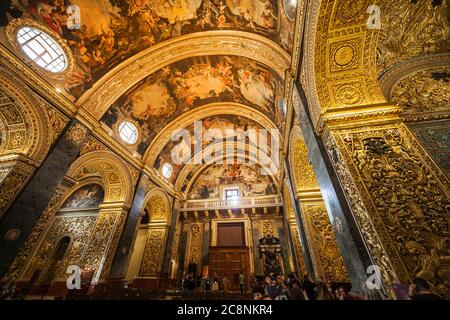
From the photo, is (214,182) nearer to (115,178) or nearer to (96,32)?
(115,178)

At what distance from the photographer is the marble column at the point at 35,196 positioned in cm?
447

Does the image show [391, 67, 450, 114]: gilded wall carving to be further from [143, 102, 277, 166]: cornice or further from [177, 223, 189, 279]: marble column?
[177, 223, 189, 279]: marble column

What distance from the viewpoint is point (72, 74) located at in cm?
640

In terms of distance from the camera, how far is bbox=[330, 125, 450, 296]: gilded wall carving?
2172 mm

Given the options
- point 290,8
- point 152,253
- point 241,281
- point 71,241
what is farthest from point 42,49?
point 241,281

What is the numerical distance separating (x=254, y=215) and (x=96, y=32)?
1263cm

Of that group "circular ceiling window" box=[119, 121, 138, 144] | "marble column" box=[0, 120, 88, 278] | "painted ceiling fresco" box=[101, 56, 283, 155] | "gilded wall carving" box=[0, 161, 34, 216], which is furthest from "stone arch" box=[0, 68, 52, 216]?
"circular ceiling window" box=[119, 121, 138, 144]

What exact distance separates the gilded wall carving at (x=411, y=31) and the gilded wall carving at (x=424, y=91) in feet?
1.65

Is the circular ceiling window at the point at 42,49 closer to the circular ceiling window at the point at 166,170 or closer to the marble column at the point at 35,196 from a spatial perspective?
the marble column at the point at 35,196

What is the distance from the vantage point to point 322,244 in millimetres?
5625

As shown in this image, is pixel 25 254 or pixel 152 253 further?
pixel 152 253

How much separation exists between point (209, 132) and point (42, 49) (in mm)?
8374

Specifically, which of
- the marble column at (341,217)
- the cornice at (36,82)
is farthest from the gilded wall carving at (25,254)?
the marble column at (341,217)

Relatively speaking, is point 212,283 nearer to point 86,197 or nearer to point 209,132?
point 209,132
